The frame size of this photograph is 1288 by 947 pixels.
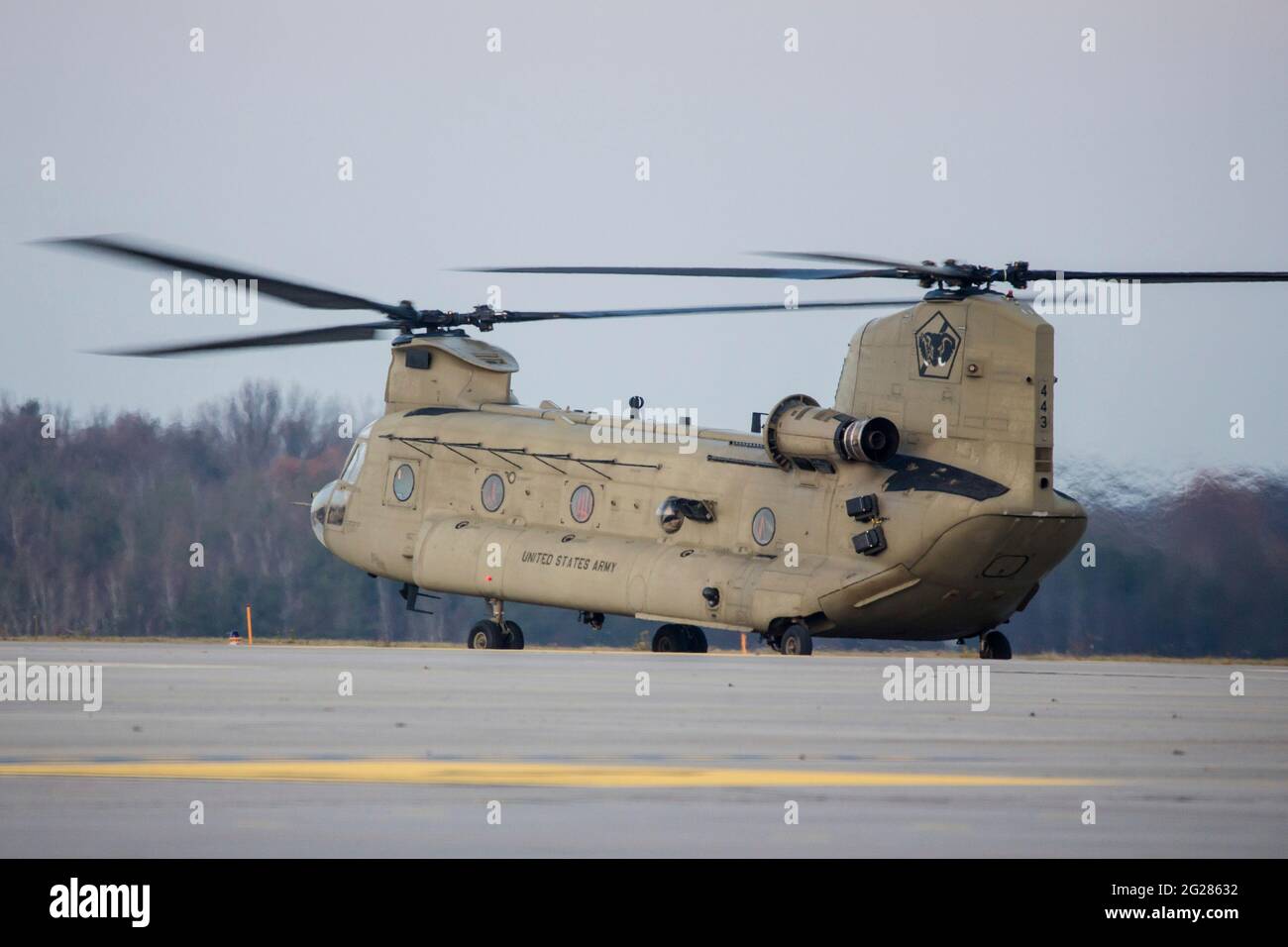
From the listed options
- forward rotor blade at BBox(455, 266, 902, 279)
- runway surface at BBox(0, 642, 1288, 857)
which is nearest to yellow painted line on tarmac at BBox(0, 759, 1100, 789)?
runway surface at BBox(0, 642, 1288, 857)

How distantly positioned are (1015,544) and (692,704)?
1286 cm

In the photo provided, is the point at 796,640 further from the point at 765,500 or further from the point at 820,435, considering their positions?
the point at 820,435

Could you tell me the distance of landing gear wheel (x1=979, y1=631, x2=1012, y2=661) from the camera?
29562 mm

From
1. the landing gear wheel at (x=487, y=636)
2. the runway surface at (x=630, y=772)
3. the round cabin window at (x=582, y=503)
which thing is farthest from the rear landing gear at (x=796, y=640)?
the runway surface at (x=630, y=772)

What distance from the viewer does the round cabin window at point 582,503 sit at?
104ft

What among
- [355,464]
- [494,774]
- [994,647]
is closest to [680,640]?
[994,647]

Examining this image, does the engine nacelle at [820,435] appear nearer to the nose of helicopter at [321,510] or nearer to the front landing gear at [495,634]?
the front landing gear at [495,634]

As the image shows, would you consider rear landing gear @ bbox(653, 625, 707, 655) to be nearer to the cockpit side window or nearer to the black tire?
the black tire

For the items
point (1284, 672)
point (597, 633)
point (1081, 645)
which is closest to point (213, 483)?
point (597, 633)

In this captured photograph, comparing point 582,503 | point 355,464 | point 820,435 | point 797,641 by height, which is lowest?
point 797,641

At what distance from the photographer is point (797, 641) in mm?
28422

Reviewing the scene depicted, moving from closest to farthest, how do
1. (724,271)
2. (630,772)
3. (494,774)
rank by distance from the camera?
1. (494,774)
2. (630,772)
3. (724,271)

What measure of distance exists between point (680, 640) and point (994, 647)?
4.76 meters
